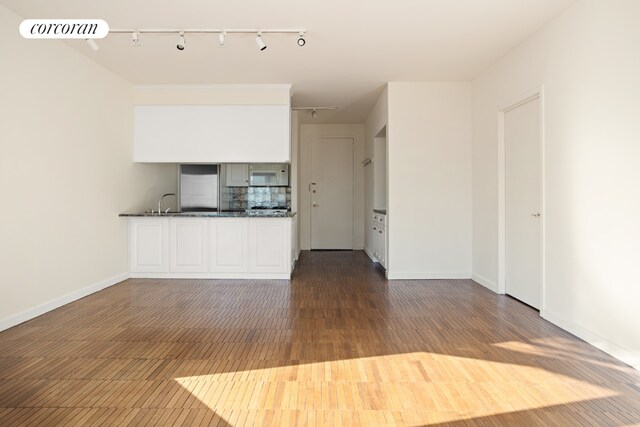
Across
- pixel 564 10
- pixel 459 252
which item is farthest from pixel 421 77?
pixel 459 252

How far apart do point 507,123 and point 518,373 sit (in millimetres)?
3067

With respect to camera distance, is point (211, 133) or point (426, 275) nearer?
point (426, 275)

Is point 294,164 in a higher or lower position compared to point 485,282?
higher

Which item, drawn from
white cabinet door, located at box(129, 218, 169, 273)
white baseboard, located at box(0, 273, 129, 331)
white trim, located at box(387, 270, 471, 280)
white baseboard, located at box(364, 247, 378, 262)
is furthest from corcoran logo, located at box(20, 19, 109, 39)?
white baseboard, located at box(364, 247, 378, 262)

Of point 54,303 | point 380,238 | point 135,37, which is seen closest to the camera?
point 135,37

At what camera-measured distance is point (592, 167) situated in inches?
121

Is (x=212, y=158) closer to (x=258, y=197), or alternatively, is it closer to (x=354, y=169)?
(x=258, y=197)

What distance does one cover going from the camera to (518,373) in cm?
249

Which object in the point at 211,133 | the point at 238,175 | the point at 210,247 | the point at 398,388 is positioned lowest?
the point at 398,388

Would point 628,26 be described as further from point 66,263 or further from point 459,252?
point 66,263

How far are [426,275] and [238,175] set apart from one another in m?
3.76

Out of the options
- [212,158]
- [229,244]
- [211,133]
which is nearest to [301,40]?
[211,133]

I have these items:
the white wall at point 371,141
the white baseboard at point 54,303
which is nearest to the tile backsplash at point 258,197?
the white wall at point 371,141

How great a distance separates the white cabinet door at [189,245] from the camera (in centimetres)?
559
